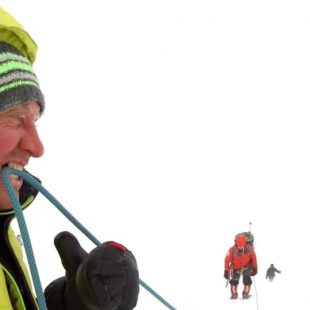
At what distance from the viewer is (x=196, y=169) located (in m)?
39.3

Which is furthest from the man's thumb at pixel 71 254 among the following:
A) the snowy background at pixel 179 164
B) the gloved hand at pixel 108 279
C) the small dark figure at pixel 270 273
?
the small dark figure at pixel 270 273

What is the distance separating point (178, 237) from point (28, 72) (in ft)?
54.0

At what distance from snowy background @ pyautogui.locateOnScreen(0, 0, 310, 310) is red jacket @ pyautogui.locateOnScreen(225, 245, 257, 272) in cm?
40

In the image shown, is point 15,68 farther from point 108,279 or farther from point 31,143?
point 108,279

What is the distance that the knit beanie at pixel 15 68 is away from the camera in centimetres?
165

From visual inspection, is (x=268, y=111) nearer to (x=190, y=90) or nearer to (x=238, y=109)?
(x=238, y=109)

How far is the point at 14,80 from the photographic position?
1.68m

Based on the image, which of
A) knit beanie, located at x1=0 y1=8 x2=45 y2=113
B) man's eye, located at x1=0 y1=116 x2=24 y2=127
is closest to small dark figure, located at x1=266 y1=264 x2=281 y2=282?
knit beanie, located at x1=0 y1=8 x2=45 y2=113

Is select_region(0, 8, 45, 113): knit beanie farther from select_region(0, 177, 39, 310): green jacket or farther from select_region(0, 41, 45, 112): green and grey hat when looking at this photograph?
select_region(0, 177, 39, 310): green jacket

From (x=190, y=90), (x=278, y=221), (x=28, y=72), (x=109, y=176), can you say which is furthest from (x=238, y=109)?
(x=28, y=72)

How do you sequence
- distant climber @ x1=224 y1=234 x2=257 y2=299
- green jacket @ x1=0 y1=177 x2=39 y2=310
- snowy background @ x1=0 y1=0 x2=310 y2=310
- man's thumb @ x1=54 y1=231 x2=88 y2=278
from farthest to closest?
snowy background @ x1=0 y1=0 x2=310 y2=310 < distant climber @ x1=224 y1=234 x2=257 y2=299 < man's thumb @ x1=54 y1=231 x2=88 y2=278 < green jacket @ x1=0 y1=177 x2=39 y2=310

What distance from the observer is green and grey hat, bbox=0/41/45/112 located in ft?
5.41

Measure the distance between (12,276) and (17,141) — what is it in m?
0.40

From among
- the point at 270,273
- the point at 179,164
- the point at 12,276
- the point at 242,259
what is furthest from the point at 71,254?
the point at 179,164
